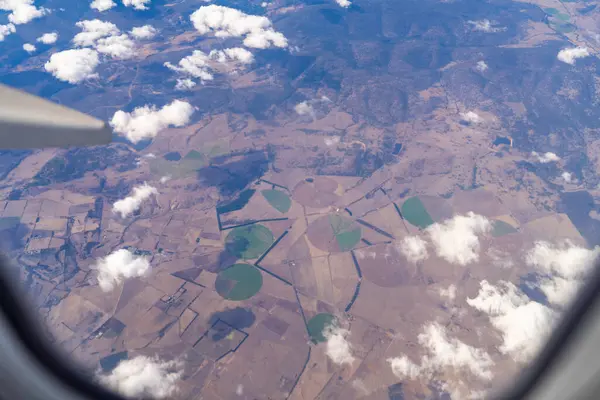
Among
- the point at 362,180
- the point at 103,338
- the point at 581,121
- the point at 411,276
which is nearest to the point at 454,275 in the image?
the point at 411,276

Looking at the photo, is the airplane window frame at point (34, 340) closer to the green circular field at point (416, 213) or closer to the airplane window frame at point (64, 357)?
the airplane window frame at point (64, 357)

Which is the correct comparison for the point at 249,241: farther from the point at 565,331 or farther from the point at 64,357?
the point at 565,331

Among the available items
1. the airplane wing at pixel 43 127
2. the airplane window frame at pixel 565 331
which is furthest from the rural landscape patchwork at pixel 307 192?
the airplane wing at pixel 43 127

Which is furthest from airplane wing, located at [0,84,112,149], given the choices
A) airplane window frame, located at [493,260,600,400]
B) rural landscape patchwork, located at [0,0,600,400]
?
airplane window frame, located at [493,260,600,400]

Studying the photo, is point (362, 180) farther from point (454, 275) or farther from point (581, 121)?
point (581, 121)

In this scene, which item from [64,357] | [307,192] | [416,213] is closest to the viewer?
[64,357]

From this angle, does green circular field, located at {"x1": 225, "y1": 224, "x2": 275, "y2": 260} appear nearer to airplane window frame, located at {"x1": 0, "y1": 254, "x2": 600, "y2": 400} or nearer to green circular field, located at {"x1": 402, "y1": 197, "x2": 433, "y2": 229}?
green circular field, located at {"x1": 402, "y1": 197, "x2": 433, "y2": 229}

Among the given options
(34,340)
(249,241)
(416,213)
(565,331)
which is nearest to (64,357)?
(34,340)
